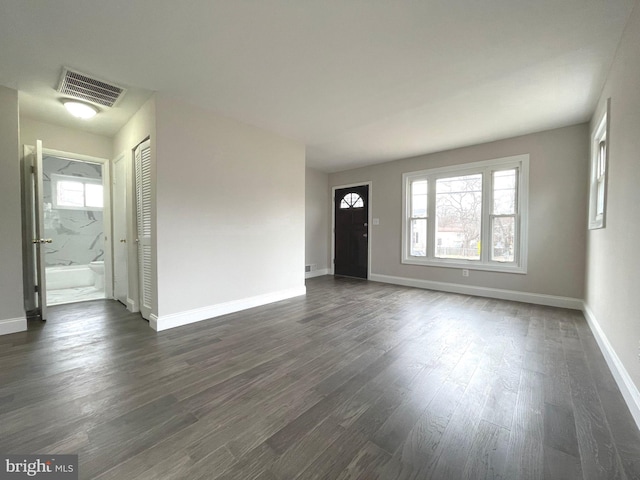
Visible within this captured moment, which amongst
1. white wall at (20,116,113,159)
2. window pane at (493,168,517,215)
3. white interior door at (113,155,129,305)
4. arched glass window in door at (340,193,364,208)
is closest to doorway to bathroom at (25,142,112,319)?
white interior door at (113,155,129,305)

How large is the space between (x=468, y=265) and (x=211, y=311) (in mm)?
4245

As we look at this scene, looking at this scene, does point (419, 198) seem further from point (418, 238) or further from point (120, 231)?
point (120, 231)

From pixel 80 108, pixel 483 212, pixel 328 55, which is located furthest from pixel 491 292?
pixel 80 108

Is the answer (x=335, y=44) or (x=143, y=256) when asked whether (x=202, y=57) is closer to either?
(x=335, y=44)

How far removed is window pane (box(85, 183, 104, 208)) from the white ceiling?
3.08 m

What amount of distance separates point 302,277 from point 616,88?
166 inches

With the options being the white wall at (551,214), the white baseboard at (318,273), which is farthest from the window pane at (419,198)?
the white baseboard at (318,273)

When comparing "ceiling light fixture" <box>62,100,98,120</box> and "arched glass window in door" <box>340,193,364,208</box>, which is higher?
"ceiling light fixture" <box>62,100,98,120</box>

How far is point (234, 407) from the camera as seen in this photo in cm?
163

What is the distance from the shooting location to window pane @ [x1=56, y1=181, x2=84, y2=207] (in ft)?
18.6

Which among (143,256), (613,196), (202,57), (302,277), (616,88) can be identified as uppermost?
(202,57)

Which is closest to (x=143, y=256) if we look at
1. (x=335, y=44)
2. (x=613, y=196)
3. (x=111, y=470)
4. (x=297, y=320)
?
(x=297, y=320)

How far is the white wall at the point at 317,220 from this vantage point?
6.31 m

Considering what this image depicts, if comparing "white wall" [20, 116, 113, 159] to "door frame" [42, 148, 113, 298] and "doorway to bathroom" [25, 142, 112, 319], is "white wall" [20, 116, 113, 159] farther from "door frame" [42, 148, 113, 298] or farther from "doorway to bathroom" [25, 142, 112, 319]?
"doorway to bathroom" [25, 142, 112, 319]
